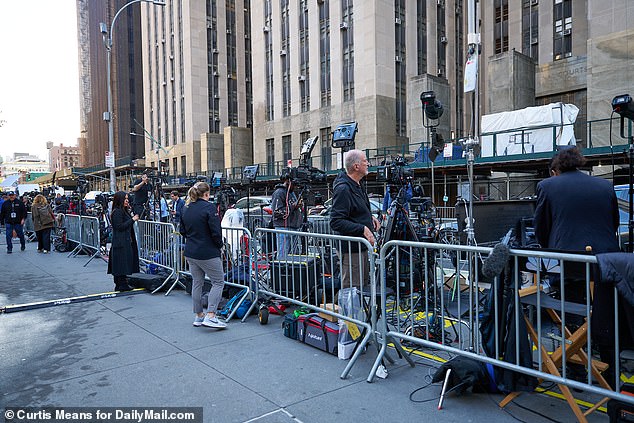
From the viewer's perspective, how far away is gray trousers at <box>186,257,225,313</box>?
5785 millimetres

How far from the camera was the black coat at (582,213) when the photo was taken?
3709 mm

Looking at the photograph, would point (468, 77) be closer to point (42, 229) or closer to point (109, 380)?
point (109, 380)

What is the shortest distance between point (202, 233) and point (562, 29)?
33.5 metres

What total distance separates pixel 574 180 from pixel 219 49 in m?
54.8

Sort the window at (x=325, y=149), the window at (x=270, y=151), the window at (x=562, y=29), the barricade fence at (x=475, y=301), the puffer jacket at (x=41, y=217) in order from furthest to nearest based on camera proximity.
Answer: the window at (x=270, y=151) → the window at (x=325, y=149) → the window at (x=562, y=29) → the puffer jacket at (x=41, y=217) → the barricade fence at (x=475, y=301)

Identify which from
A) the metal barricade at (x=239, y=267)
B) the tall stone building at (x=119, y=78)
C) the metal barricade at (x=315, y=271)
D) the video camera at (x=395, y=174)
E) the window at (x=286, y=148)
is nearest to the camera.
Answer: the metal barricade at (x=315, y=271)

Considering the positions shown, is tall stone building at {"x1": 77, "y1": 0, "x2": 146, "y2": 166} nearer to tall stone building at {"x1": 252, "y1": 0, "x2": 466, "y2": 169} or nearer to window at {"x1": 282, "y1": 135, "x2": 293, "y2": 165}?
tall stone building at {"x1": 252, "y1": 0, "x2": 466, "y2": 169}

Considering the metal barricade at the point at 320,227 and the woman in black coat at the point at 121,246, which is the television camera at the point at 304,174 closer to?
the metal barricade at the point at 320,227

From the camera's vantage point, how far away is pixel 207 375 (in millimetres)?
4289

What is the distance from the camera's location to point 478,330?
11.8 ft

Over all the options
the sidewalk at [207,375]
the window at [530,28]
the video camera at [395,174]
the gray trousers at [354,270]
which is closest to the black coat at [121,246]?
the sidewalk at [207,375]

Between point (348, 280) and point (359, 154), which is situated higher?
point (359, 154)

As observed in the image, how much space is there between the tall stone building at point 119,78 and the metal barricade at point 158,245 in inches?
2530

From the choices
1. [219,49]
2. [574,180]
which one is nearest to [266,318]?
[574,180]
